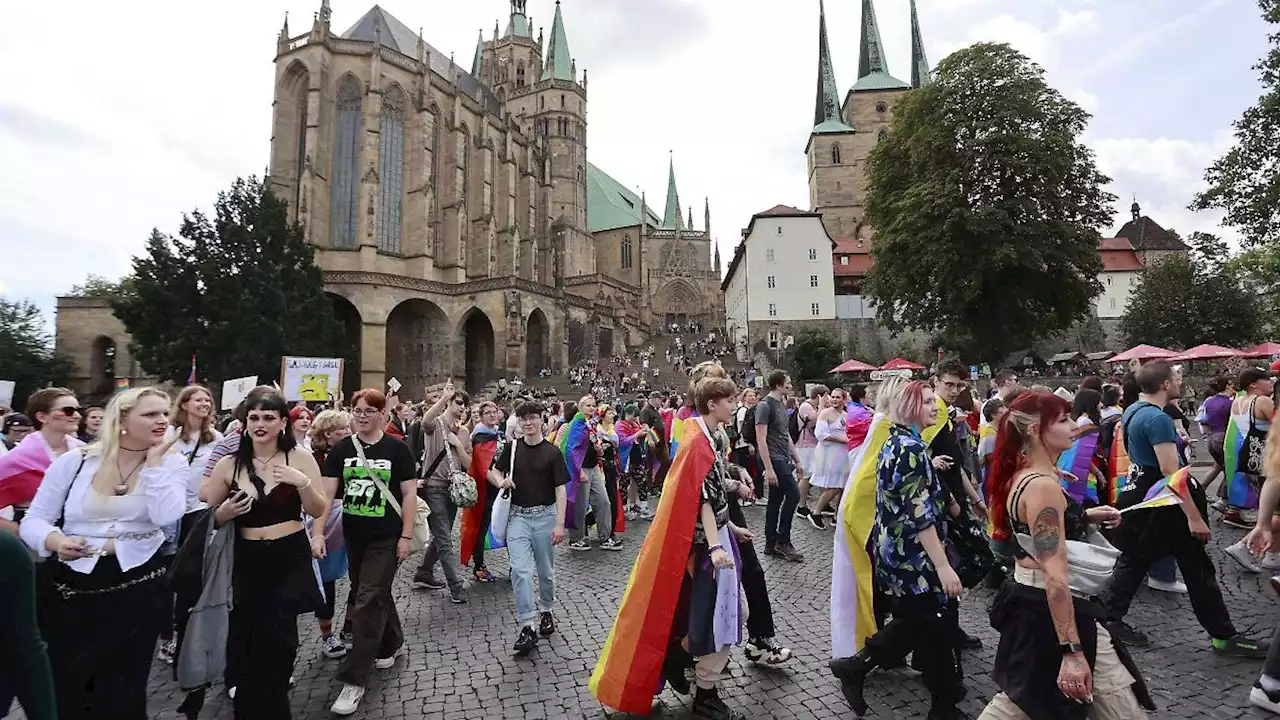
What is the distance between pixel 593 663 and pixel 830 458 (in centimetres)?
510

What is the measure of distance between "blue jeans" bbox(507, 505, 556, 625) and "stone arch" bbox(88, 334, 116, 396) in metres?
40.3

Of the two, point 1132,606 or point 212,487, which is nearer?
point 212,487

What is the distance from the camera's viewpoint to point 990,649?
4.50 metres

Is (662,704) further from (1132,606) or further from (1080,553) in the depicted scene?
(1132,606)

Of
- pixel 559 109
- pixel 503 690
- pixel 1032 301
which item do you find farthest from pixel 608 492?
pixel 559 109

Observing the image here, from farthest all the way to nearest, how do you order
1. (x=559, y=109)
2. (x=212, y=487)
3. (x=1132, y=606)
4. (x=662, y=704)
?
(x=559, y=109) → (x=1132, y=606) → (x=662, y=704) → (x=212, y=487)

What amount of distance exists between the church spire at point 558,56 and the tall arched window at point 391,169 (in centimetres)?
2391

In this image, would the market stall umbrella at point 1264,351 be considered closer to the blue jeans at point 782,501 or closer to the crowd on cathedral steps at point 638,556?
the crowd on cathedral steps at point 638,556

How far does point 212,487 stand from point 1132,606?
647 cm

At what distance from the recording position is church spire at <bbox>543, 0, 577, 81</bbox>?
194 ft

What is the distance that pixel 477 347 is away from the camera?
125ft

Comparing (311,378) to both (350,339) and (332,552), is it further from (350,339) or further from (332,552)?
(350,339)

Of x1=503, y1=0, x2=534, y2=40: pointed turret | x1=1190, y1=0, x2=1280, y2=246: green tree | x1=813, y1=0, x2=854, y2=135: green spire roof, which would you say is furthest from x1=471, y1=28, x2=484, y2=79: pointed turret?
x1=1190, y1=0, x2=1280, y2=246: green tree

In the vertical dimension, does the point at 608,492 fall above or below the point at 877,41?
below
